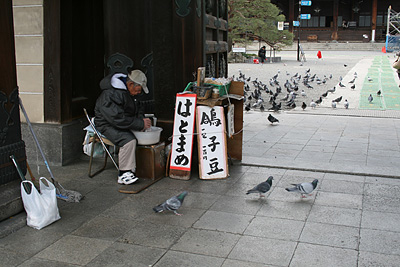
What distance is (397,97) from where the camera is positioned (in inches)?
556

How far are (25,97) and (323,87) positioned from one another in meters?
13.3

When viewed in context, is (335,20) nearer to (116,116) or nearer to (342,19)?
(342,19)

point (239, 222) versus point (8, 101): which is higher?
point (8, 101)

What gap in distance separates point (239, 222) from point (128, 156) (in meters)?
1.76

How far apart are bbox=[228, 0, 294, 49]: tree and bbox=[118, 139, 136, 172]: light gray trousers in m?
26.3

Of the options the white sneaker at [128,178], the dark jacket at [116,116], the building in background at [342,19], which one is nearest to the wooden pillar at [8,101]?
the dark jacket at [116,116]

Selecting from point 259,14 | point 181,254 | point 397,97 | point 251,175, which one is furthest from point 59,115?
point 259,14

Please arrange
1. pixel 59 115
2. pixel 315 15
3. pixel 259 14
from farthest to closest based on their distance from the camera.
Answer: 1. pixel 315 15
2. pixel 259 14
3. pixel 59 115

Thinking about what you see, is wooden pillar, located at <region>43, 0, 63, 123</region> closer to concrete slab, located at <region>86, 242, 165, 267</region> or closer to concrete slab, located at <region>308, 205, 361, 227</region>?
concrete slab, located at <region>86, 242, 165, 267</region>

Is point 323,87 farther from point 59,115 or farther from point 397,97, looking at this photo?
point 59,115

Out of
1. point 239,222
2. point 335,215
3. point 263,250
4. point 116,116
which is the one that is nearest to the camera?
point 263,250

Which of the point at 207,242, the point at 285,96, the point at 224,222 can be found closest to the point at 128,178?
the point at 224,222

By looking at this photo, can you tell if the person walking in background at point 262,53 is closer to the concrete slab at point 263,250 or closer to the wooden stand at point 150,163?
the wooden stand at point 150,163

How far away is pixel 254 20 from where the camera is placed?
3077 cm
